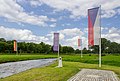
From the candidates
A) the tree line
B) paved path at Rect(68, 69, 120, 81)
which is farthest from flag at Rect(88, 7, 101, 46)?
the tree line

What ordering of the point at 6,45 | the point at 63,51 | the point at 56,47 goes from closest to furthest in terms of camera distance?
the point at 56,47 < the point at 6,45 < the point at 63,51

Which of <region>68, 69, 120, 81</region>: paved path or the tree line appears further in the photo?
the tree line

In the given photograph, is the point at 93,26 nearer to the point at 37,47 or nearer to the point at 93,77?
the point at 93,77

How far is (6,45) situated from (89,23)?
359 ft

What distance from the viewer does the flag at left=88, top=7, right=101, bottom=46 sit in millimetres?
26672

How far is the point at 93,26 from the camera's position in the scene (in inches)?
1054

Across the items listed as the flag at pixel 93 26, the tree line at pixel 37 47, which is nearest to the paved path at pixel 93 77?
the flag at pixel 93 26

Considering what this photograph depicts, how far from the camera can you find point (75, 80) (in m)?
15.0

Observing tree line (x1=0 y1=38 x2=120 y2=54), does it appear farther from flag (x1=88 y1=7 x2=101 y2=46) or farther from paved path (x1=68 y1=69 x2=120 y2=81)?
paved path (x1=68 y1=69 x2=120 y2=81)

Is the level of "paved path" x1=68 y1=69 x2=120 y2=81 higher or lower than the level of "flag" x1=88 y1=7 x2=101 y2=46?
lower

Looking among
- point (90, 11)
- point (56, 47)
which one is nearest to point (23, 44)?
point (56, 47)

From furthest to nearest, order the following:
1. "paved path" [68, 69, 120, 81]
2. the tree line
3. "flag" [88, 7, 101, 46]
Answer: the tree line
"flag" [88, 7, 101, 46]
"paved path" [68, 69, 120, 81]

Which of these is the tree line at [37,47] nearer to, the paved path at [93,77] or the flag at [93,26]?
the flag at [93,26]

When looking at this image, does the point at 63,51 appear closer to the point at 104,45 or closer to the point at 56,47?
the point at 104,45
